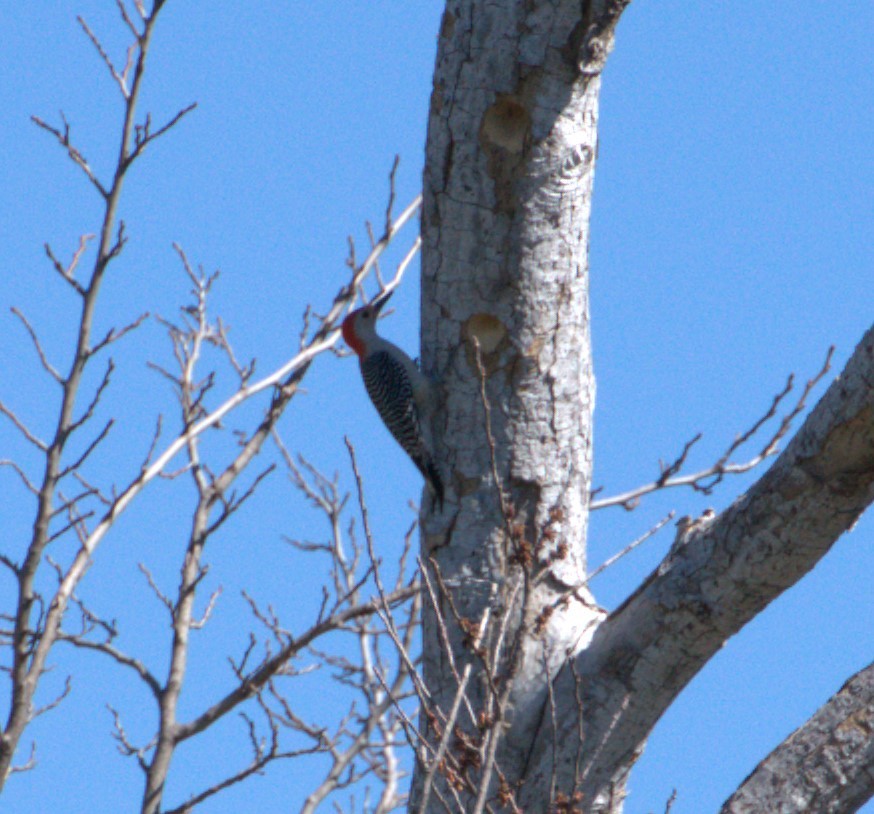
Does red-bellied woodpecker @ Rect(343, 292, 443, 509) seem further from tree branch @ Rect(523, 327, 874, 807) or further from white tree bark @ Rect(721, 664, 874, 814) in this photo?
white tree bark @ Rect(721, 664, 874, 814)

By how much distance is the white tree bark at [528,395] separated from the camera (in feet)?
13.7

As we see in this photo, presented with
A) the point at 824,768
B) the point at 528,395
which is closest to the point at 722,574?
the point at 824,768

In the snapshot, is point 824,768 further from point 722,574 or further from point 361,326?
point 361,326

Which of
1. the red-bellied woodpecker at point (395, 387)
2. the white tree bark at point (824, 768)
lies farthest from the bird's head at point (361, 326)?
the white tree bark at point (824, 768)

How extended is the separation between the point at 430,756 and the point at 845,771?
1170mm

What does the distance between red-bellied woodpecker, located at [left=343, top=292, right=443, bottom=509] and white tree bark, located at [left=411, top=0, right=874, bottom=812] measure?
0.69 ft

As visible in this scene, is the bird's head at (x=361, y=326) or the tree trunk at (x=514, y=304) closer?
the tree trunk at (x=514, y=304)

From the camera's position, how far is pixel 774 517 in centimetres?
362

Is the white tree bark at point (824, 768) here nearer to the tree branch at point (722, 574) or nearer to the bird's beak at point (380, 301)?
the tree branch at point (722, 574)

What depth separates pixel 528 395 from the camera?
15.2 feet

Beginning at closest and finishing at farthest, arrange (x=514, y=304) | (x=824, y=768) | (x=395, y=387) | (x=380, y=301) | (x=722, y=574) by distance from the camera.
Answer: (x=824, y=768) → (x=722, y=574) → (x=514, y=304) → (x=395, y=387) → (x=380, y=301)

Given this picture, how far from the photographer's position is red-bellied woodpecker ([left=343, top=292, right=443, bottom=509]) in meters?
4.98

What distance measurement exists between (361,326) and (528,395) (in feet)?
9.48

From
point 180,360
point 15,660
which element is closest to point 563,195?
point 15,660
